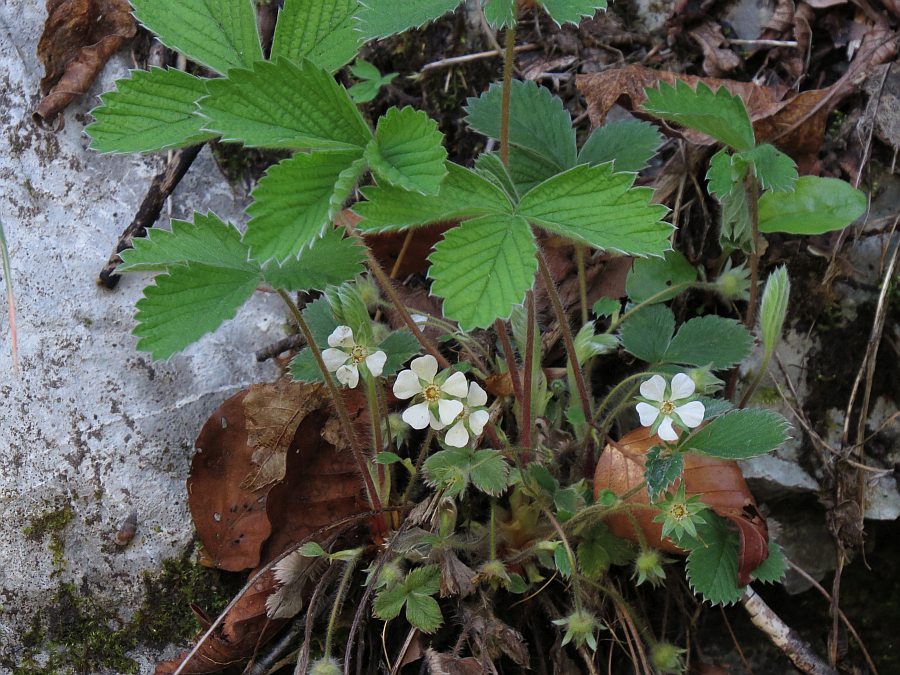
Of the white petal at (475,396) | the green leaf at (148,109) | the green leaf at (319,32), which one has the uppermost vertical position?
the green leaf at (319,32)

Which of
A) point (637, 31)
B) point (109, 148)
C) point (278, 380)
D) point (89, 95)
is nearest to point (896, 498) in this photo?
point (637, 31)

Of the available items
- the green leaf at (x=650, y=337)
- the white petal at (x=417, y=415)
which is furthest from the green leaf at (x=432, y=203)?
the green leaf at (x=650, y=337)

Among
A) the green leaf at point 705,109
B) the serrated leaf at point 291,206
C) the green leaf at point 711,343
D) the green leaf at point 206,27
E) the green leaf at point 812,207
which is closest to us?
the serrated leaf at point 291,206

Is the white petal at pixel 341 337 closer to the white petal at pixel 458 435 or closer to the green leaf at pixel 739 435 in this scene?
the white petal at pixel 458 435

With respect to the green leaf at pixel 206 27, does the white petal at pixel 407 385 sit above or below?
below

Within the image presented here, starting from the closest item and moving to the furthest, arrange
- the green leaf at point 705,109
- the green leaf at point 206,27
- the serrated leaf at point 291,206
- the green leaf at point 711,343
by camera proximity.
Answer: the serrated leaf at point 291,206, the green leaf at point 206,27, the green leaf at point 705,109, the green leaf at point 711,343

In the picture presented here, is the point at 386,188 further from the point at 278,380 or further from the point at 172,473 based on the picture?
the point at 172,473

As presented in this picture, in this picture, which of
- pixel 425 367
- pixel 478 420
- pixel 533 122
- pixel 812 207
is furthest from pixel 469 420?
pixel 812 207
